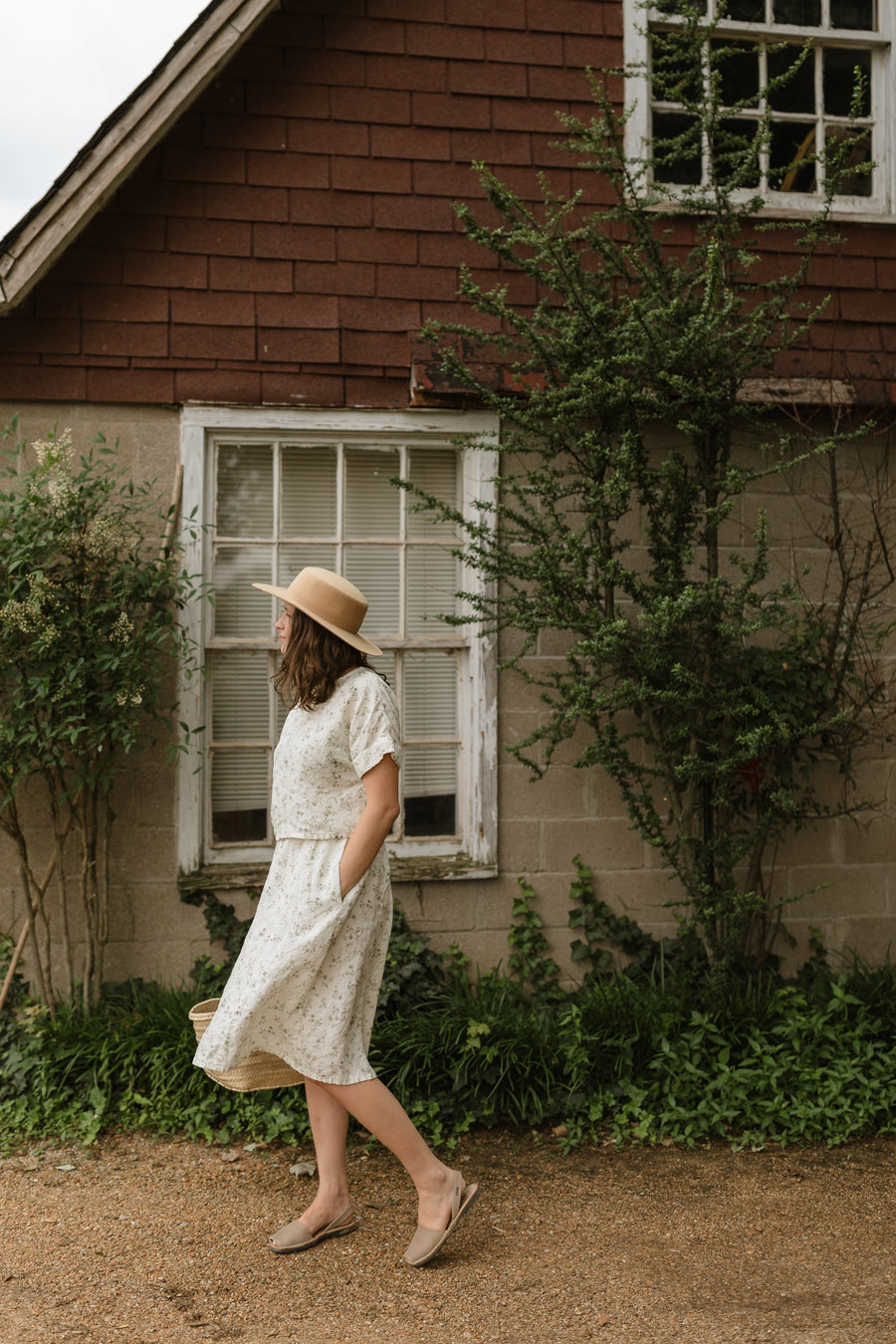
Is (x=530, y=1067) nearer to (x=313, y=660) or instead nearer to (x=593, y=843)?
(x=593, y=843)

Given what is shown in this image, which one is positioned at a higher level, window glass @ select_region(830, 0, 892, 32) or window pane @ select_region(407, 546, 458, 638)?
window glass @ select_region(830, 0, 892, 32)

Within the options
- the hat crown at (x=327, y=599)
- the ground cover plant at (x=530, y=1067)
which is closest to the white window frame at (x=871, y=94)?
the hat crown at (x=327, y=599)

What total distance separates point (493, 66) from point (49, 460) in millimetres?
2743

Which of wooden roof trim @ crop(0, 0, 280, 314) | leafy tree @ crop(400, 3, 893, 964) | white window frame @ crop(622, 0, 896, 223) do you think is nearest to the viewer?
leafy tree @ crop(400, 3, 893, 964)

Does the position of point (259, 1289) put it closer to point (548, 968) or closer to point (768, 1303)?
point (768, 1303)

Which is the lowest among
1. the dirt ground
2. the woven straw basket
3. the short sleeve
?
the dirt ground

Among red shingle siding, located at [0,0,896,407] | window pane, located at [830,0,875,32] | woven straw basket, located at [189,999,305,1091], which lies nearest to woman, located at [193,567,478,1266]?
woven straw basket, located at [189,999,305,1091]

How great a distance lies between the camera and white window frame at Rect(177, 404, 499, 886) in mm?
4766

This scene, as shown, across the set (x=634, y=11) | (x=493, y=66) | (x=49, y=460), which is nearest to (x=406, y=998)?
(x=49, y=460)

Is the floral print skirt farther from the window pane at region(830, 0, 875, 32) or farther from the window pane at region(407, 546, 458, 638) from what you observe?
the window pane at region(830, 0, 875, 32)

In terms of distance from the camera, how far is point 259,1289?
10.0 ft

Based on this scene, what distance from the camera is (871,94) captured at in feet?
18.1

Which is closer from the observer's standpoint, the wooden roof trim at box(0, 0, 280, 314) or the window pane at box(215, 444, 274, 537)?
the wooden roof trim at box(0, 0, 280, 314)

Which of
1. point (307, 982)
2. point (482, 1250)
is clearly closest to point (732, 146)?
point (307, 982)
